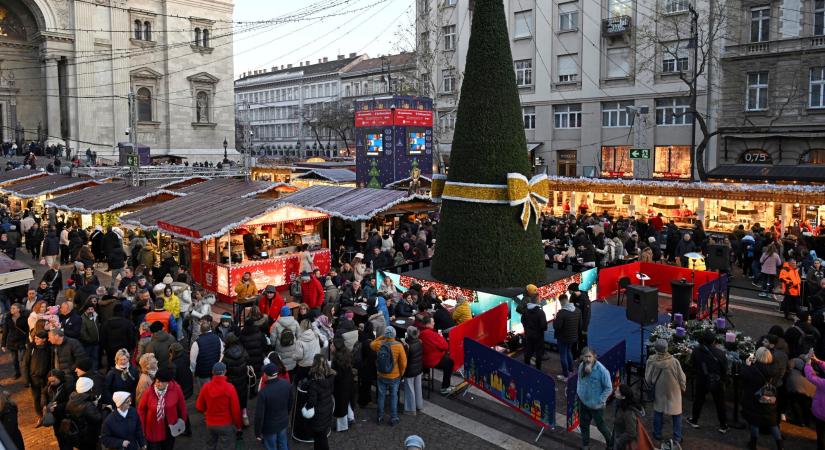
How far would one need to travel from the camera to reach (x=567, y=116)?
41.8 m

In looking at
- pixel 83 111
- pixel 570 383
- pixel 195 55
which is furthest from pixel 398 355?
pixel 195 55

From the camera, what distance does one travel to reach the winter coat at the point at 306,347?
950 cm

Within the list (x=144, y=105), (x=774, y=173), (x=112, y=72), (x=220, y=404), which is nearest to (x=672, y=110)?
(x=774, y=173)

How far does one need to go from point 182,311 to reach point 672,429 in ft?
29.7

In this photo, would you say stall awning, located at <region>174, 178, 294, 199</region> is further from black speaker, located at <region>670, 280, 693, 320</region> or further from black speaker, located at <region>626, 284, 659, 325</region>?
black speaker, located at <region>626, 284, 659, 325</region>

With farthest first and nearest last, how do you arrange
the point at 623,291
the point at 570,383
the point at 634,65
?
the point at 634,65 → the point at 623,291 → the point at 570,383

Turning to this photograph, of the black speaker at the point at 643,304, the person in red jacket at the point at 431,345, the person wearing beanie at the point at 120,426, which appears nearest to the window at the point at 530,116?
the black speaker at the point at 643,304

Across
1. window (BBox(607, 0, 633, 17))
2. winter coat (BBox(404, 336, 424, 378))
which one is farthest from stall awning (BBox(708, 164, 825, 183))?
winter coat (BBox(404, 336, 424, 378))

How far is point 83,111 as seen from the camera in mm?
49062

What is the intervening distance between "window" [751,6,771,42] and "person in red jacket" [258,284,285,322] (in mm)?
29622

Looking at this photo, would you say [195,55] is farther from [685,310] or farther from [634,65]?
[685,310]

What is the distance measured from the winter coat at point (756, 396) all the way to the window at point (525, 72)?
3685 centimetres

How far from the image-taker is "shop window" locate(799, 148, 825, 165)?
30.2 m

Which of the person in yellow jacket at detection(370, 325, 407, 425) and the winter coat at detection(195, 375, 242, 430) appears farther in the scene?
the person in yellow jacket at detection(370, 325, 407, 425)
